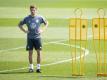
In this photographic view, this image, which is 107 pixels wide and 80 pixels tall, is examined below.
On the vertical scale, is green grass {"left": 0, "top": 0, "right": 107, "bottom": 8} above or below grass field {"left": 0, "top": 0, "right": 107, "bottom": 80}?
above

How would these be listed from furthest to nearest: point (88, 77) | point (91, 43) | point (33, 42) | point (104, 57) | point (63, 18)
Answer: point (63, 18), point (91, 43), point (104, 57), point (33, 42), point (88, 77)

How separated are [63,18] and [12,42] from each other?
183 inches

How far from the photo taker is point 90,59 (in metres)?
17.0

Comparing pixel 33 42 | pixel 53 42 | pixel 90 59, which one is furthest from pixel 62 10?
pixel 33 42

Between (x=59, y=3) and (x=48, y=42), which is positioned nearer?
(x=48, y=42)

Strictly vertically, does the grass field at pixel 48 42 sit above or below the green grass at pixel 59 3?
below

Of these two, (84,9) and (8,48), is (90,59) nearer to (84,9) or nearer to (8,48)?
(8,48)

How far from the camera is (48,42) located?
2041cm

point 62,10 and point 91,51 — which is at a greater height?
point 62,10

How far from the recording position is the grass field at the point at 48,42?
48.3ft

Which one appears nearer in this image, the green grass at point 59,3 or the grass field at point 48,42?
the grass field at point 48,42

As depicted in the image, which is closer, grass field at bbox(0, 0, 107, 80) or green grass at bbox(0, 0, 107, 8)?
grass field at bbox(0, 0, 107, 80)

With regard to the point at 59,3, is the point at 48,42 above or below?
below

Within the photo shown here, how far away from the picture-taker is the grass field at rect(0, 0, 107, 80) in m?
14.7
